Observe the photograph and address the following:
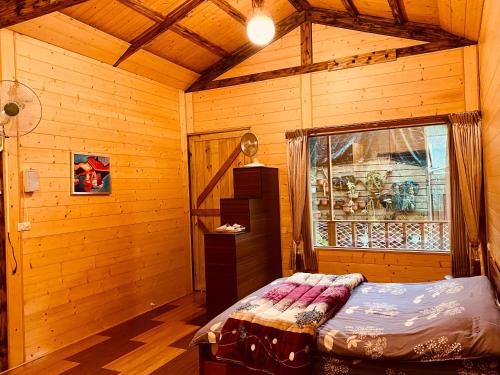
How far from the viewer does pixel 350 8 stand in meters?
4.36

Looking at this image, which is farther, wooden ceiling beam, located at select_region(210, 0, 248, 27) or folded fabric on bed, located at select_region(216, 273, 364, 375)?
wooden ceiling beam, located at select_region(210, 0, 248, 27)

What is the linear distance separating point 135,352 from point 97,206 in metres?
1.57

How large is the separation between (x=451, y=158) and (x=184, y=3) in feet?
10.4

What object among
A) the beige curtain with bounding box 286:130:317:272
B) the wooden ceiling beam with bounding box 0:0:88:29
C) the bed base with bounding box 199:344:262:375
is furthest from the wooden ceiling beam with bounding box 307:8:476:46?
the bed base with bounding box 199:344:262:375

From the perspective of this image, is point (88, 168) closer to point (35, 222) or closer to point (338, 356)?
point (35, 222)

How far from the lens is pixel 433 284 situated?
2871 millimetres

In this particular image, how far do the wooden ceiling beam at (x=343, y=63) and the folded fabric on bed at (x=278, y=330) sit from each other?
2.92 meters

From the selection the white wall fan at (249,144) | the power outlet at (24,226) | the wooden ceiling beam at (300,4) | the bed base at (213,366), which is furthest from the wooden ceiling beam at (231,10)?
the bed base at (213,366)

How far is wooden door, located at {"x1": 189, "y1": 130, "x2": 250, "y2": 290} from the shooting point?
17.6 feet

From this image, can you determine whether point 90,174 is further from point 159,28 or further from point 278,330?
point 278,330

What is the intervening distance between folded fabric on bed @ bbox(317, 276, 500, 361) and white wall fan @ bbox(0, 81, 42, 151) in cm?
272

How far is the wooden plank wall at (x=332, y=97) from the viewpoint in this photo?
163 inches

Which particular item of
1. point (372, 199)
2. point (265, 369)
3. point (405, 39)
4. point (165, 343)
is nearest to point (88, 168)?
point (165, 343)

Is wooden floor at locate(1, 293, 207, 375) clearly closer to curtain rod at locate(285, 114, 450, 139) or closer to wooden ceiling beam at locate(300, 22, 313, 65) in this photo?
curtain rod at locate(285, 114, 450, 139)
